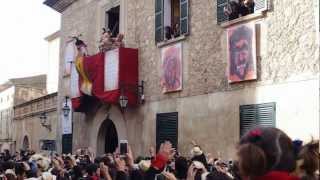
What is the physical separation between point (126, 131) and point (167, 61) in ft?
9.87

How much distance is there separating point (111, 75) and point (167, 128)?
267 cm

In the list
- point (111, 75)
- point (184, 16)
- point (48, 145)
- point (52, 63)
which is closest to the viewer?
point (184, 16)

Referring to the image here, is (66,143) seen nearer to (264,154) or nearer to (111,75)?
(111,75)

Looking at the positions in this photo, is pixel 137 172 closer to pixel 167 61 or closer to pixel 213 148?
pixel 213 148

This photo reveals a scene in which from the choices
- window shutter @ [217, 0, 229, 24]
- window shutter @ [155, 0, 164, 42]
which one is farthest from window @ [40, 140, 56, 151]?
window shutter @ [217, 0, 229, 24]

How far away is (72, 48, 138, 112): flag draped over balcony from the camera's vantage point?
52.6 feet

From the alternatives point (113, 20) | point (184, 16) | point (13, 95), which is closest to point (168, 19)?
point (184, 16)

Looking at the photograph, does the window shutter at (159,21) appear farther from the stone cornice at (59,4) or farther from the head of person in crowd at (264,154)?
Result: the head of person in crowd at (264,154)

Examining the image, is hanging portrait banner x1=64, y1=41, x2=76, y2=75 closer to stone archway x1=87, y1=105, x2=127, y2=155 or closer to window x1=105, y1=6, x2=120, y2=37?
window x1=105, y1=6, x2=120, y2=37

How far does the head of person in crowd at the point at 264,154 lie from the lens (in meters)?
2.62

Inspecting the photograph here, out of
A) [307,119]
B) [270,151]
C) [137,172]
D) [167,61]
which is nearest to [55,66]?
[167,61]

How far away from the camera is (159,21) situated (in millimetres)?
15508

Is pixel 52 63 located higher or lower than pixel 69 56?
higher

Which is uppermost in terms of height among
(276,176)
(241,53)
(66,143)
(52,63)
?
(52,63)
